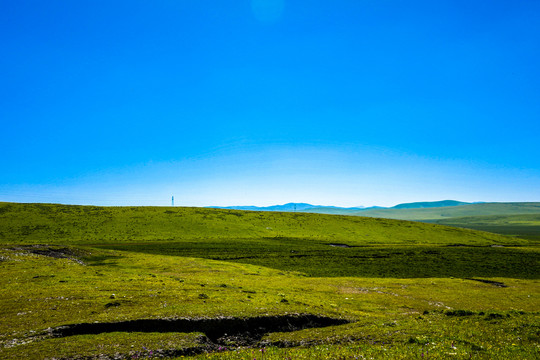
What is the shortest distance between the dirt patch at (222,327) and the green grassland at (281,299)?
1.10 feet

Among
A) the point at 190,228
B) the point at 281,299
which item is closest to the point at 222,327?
the point at 281,299

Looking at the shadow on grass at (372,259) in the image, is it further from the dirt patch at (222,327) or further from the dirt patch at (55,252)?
the dirt patch at (222,327)

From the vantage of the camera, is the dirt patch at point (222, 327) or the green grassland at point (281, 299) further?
the dirt patch at point (222, 327)

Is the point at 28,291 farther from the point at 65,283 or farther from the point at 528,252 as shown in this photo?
the point at 528,252

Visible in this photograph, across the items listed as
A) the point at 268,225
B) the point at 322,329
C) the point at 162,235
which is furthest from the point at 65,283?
the point at 268,225

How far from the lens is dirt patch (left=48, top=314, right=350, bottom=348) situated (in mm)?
17359

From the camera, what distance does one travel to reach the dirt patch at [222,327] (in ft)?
57.0

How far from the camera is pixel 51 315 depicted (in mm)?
18766

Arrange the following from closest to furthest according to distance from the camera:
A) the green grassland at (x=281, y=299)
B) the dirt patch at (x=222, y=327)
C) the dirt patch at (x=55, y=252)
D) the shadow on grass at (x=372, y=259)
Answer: the green grassland at (x=281, y=299)
the dirt patch at (x=222, y=327)
the dirt patch at (x=55, y=252)
the shadow on grass at (x=372, y=259)

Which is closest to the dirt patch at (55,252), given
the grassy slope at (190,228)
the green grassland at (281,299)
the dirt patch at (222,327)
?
the green grassland at (281,299)

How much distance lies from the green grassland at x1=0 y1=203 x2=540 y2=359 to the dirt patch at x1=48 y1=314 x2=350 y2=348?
34cm

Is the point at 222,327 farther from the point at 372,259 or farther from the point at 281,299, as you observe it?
the point at 372,259

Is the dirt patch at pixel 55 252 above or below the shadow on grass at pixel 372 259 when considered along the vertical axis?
above

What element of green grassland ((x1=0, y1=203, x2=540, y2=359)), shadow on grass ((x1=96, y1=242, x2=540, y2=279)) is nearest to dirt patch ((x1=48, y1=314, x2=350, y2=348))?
green grassland ((x1=0, y1=203, x2=540, y2=359))
